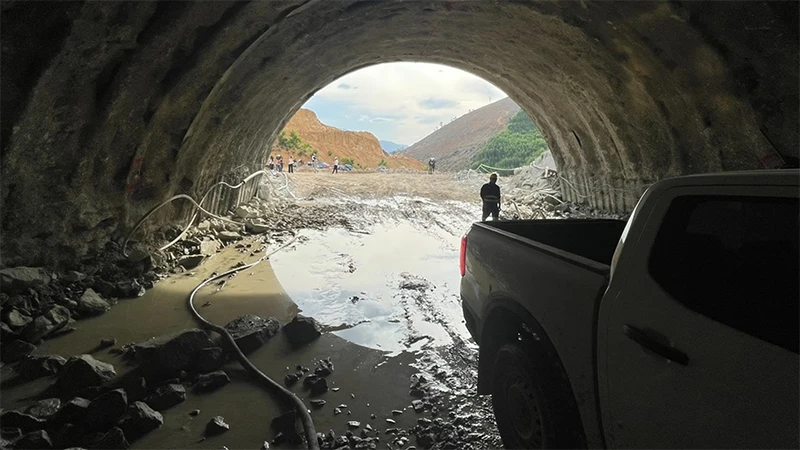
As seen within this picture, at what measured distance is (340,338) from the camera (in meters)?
4.74

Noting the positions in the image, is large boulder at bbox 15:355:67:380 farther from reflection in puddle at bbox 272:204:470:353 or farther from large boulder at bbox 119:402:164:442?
reflection in puddle at bbox 272:204:470:353

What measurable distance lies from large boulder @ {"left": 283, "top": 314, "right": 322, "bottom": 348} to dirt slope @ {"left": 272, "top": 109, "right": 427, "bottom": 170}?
6581 centimetres

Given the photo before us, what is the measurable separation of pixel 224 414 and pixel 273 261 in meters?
5.26

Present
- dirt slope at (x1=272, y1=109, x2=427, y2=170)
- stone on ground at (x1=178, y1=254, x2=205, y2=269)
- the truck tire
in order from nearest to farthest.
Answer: the truck tire, stone on ground at (x1=178, y1=254, x2=205, y2=269), dirt slope at (x1=272, y1=109, x2=427, y2=170)

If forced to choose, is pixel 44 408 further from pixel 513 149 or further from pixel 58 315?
pixel 513 149

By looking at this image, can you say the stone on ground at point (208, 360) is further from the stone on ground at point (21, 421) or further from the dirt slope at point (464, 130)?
the dirt slope at point (464, 130)

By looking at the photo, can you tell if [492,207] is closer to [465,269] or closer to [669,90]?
[669,90]

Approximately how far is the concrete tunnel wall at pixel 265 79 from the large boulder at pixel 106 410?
343cm

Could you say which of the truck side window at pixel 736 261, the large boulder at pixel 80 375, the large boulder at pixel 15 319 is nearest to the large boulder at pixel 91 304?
the large boulder at pixel 15 319

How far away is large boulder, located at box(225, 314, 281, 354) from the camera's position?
444 centimetres

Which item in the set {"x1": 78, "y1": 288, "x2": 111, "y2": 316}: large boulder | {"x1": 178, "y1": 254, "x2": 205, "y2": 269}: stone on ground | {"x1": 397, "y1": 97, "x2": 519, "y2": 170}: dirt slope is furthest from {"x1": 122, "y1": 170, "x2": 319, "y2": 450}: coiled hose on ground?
{"x1": 397, "y1": 97, "x2": 519, "y2": 170}: dirt slope

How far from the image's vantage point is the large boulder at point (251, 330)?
444 centimetres

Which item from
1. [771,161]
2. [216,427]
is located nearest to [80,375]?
[216,427]

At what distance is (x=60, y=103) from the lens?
4.99 metres
